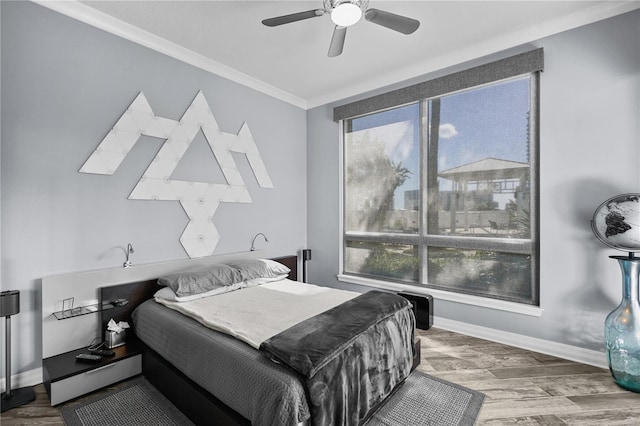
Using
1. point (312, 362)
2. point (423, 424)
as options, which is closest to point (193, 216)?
point (312, 362)

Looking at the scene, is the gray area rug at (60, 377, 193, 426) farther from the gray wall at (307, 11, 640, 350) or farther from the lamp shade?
the gray wall at (307, 11, 640, 350)

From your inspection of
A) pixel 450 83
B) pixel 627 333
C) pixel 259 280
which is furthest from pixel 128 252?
pixel 627 333

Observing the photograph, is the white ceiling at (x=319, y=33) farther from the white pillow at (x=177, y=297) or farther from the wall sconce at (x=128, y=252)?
the white pillow at (x=177, y=297)

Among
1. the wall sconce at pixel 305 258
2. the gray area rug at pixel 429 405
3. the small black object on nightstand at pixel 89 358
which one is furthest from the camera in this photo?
the wall sconce at pixel 305 258

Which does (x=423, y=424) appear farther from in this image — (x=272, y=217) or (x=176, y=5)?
(x=176, y=5)

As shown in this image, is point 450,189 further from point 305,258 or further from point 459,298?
point 305,258

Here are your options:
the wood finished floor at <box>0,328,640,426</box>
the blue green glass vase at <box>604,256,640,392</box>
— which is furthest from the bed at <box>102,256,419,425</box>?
the blue green glass vase at <box>604,256,640,392</box>

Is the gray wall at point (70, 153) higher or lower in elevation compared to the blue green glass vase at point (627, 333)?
higher

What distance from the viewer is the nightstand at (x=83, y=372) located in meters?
2.02

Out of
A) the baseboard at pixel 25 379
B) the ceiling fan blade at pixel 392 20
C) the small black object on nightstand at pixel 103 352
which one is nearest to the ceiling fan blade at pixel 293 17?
the ceiling fan blade at pixel 392 20

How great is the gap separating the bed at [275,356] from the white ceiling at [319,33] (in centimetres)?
231

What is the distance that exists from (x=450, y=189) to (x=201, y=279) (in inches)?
107

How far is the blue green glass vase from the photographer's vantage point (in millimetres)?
2133

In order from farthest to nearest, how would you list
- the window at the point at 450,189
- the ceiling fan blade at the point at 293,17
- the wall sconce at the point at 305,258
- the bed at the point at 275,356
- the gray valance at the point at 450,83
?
the wall sconce at the point at 305,258, the window at the point at 450,189, the gray valance at the point at 450,83, the ceiling fan blade at the point at 293,17, the bed at the point at 275,356
